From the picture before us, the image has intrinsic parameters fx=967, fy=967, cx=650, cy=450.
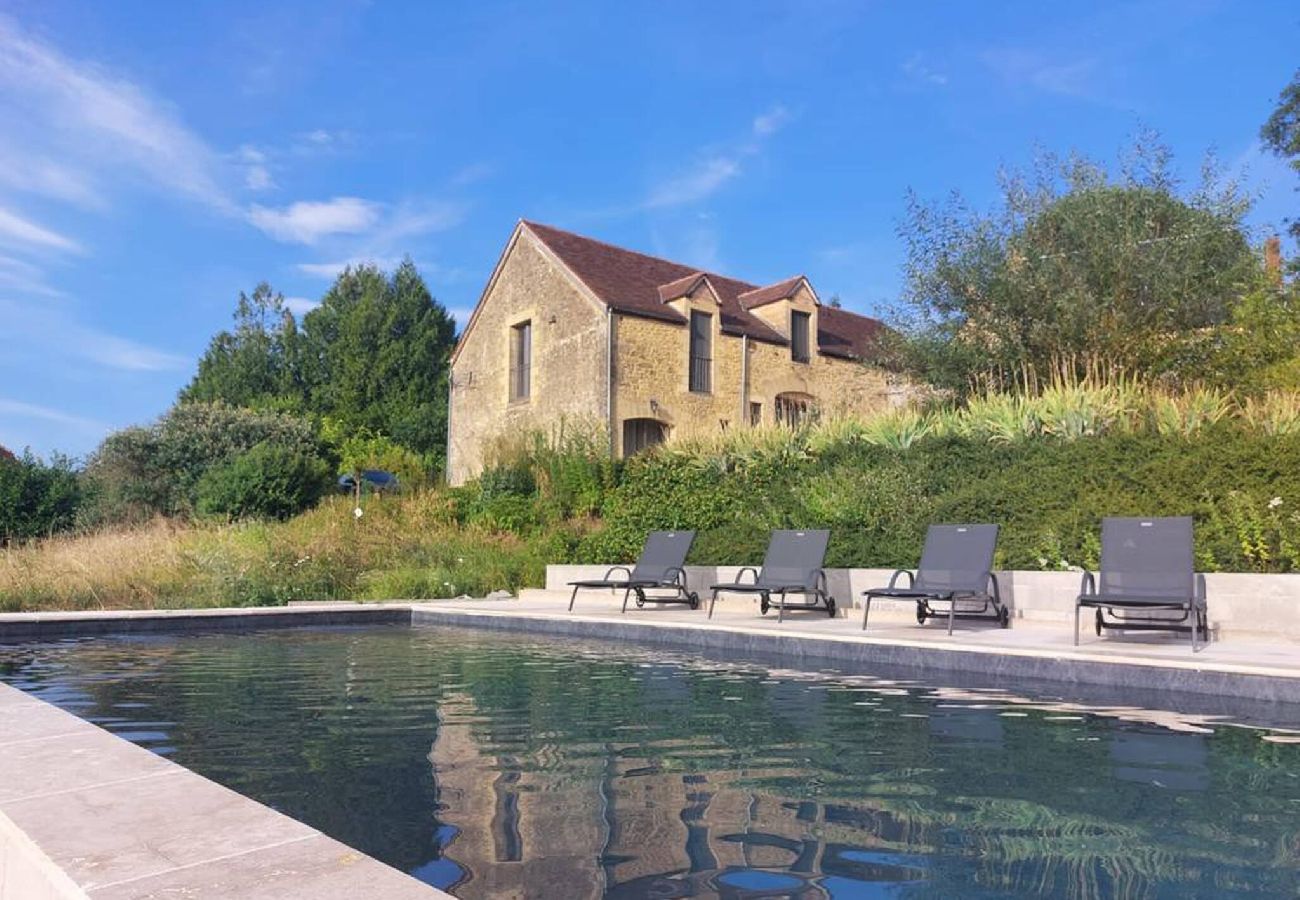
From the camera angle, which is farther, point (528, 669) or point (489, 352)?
point (489, 352)

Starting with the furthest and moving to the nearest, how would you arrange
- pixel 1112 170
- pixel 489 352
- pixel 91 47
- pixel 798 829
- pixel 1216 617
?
1. pixel 489 352
2. pixel 1112 170
3. pixel 91 47
4. pixel 1216 617
5. pixel 798 829

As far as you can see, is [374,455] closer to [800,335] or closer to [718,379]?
[718,379]

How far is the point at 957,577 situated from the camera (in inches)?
335

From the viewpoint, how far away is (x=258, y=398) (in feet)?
141

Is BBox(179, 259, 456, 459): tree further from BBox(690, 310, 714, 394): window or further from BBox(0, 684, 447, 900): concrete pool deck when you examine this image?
BBox(0, 684, 447, 900): concrete pool deck

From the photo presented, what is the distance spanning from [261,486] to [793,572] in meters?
16.3

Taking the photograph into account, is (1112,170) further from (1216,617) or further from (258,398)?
(258,398)

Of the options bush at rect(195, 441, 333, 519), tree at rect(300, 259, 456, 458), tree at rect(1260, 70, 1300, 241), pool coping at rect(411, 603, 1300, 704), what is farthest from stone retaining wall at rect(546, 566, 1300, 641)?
tree at rect(300, 259, 456, 458)

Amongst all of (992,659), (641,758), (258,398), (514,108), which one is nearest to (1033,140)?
(514,108)

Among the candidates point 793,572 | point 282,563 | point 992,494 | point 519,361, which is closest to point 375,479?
point 519,361

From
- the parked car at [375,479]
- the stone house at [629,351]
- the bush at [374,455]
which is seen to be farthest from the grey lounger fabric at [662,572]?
the parked car at [375,479]

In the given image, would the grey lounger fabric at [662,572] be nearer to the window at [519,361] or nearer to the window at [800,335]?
the window at [519,361]

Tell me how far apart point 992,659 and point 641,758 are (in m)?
3.49

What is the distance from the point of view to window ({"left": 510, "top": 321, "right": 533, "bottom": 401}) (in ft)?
83.9
